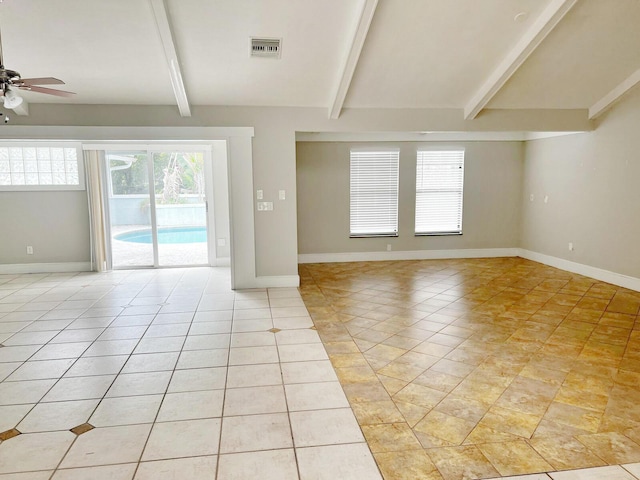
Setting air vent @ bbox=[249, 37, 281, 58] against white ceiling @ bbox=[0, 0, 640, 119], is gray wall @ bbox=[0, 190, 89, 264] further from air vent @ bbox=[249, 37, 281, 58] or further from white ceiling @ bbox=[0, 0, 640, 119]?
air vent @ bbox=[249, 37, 281, 58]

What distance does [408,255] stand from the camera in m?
7.69

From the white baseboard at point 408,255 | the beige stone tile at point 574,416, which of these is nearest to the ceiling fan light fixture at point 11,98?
the beige stone tile at point 574,416

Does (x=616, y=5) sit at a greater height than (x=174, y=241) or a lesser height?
greater

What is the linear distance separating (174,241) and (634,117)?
283 inches

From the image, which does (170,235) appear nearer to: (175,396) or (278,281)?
(278,281)

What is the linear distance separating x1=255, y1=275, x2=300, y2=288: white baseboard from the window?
3591 mm

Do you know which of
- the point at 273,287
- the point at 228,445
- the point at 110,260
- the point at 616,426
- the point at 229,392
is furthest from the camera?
the point at 110,260

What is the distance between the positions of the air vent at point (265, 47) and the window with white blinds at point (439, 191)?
4.07m

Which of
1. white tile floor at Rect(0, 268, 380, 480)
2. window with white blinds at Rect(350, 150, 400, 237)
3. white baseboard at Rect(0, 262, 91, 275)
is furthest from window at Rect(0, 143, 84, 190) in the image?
window with white blinds at Rect(350, 150, 400, 237)

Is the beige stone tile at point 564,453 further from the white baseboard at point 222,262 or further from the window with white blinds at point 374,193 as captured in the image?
the white baseboard at point 222,262

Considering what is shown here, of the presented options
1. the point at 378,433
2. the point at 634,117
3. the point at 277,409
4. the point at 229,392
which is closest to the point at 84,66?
the point at 229,392

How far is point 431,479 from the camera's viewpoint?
1.98 metres

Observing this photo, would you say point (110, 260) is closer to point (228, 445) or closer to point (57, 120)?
point (57, 120)

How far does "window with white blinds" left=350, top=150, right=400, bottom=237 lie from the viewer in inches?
292
